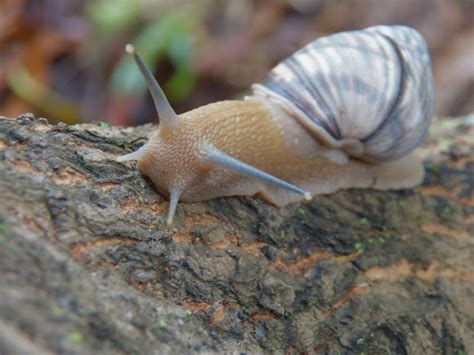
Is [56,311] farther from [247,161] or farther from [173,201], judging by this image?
[247,161]

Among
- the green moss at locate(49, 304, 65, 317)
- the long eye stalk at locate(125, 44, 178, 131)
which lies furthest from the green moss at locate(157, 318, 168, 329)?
the long eye stalk at locate(125, 44, 178, 131)

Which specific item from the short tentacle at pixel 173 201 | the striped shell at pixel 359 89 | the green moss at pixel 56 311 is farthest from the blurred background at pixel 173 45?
the green moss at pixel 56 311

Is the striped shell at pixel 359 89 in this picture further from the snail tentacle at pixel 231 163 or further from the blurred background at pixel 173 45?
the blurred background at pixel 173 45

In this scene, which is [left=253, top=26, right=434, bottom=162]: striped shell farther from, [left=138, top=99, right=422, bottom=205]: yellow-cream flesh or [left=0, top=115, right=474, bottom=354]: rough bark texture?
[left=0, top=115, right=474, bottom=354]: rough bark texture

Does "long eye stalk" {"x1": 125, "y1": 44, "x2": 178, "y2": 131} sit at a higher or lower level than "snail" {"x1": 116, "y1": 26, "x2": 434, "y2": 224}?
higher

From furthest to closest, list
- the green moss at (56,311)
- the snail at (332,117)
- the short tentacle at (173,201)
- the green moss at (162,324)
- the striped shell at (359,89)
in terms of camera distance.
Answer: the striped shell at (359,89)
the snail at (332,117)
the short tentacle at (173,201)
the green moss at (162,324)
the green moss at (56,311)

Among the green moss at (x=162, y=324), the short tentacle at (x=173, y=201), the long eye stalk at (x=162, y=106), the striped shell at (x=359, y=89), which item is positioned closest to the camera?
the green moss at (x=162, y=324)

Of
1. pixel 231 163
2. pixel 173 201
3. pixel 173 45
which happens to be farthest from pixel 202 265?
pixel 173 45
